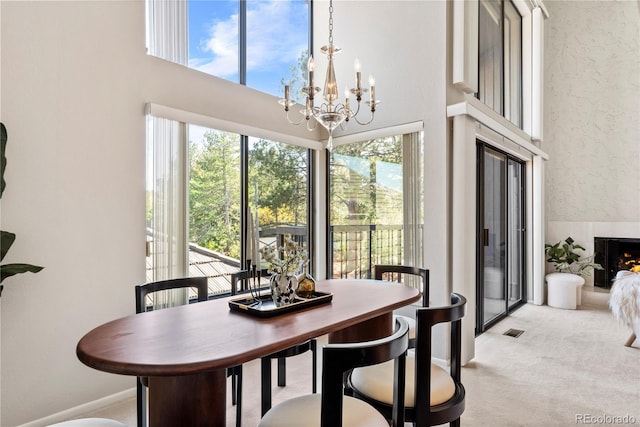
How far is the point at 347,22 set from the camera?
4047 millimetres

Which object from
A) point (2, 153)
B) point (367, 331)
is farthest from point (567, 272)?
point (2, 153)

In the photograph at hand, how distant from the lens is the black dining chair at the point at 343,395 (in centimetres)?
110

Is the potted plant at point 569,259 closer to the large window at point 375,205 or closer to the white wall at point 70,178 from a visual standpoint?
the large window at point 375,205

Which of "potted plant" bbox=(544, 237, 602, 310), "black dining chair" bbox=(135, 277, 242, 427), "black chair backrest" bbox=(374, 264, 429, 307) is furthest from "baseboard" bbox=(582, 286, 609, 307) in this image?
"black dining chair" bbox=(135, 277, 242, 427)

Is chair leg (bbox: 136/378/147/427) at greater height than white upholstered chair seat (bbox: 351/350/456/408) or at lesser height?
lesser

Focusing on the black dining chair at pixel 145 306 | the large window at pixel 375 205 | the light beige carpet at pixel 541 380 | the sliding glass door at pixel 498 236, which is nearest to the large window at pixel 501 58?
the sliding glass door at pixel 498 236

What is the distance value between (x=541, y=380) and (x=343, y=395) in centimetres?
232

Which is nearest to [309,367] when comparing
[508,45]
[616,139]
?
[508,45]

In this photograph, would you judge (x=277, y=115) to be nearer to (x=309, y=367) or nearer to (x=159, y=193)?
(x=159, y=193)

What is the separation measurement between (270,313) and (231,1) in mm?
3251

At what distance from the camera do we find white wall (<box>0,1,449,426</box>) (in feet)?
7.09

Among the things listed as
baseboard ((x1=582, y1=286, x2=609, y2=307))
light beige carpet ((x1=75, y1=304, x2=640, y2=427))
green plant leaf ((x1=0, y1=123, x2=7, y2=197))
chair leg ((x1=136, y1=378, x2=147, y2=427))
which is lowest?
light beige carpet ((x1=75, y1=304, x2=640, y2=427))

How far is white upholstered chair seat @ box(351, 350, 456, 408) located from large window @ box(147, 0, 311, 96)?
2.81 metres

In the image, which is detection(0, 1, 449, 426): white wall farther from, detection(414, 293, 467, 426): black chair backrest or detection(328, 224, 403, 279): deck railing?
detection(414, 293, 467, 426): black chair backrest
